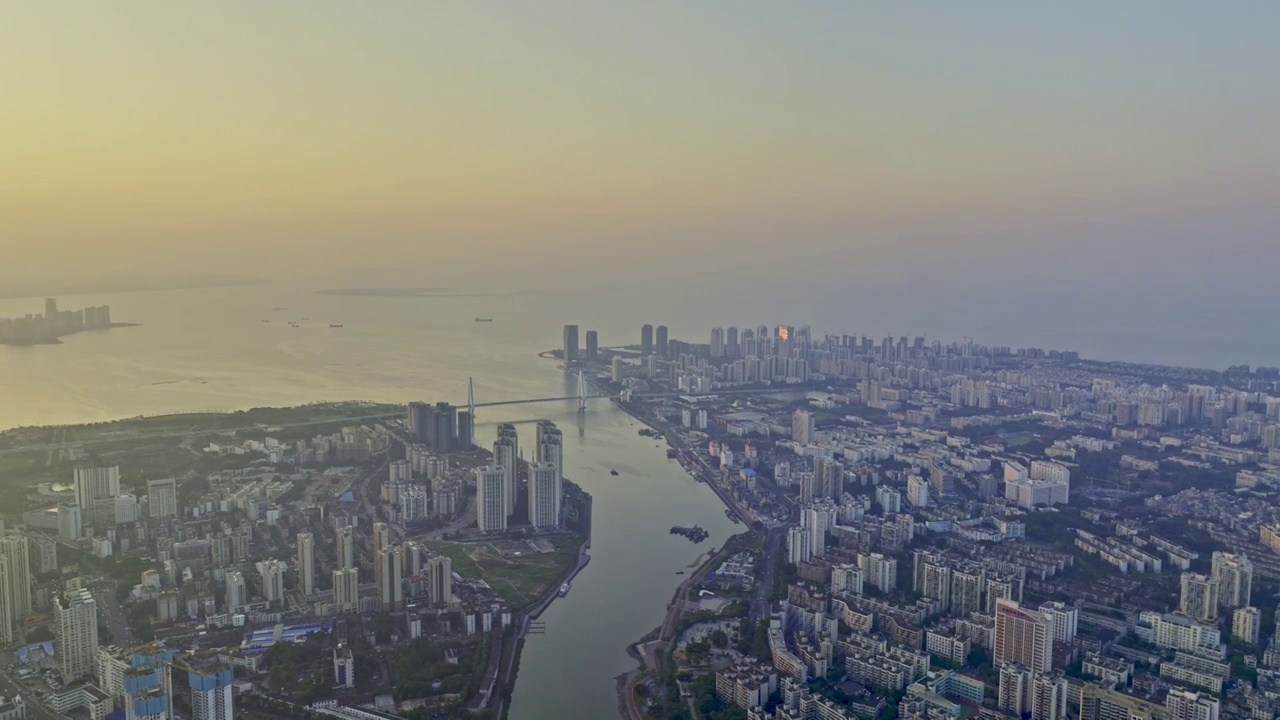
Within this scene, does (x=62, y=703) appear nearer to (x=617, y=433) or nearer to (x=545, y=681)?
(x=545, y=681)

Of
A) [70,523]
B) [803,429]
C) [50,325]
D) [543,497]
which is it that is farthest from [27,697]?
[50,325]

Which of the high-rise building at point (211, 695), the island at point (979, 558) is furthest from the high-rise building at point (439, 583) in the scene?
the high-rise building at point (211, 695)

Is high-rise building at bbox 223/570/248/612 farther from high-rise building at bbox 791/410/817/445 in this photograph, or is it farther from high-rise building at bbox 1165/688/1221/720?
high-rise building at bbox 791/410/817/445

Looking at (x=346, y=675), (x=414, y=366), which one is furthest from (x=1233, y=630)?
(x=414, y=366)

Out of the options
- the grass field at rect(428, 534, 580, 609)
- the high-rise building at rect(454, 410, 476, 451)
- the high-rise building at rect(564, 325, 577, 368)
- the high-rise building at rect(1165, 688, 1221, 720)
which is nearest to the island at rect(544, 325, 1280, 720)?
the high-rise building at rect(1165, 688, 1221, 720)

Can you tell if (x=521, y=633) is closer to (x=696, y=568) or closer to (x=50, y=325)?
(x=696, y=568)

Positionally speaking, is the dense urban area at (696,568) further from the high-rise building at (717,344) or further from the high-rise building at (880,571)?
the high-rise building at (717,344)
